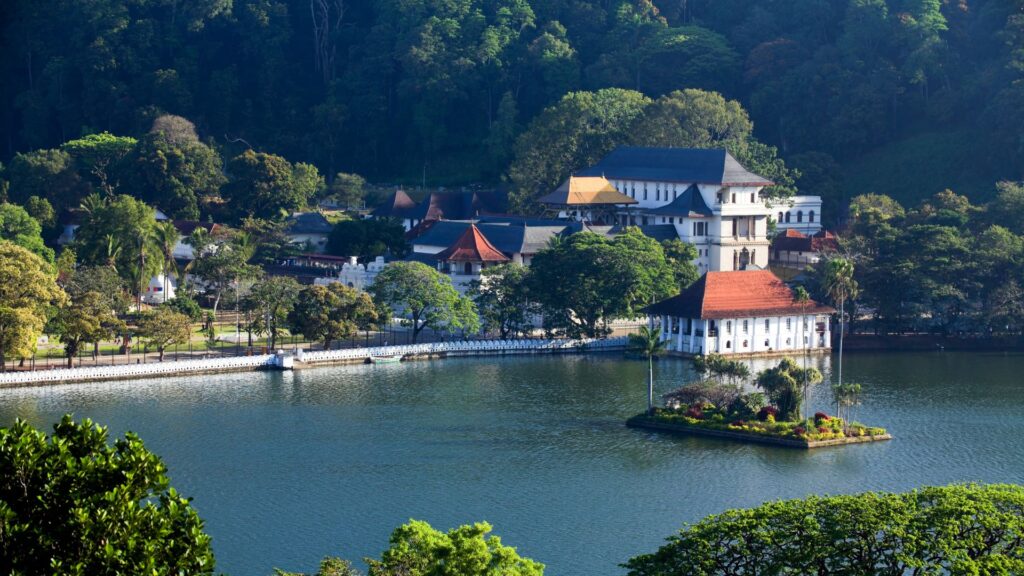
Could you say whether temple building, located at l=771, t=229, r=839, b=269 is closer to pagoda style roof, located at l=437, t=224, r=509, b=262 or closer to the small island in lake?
pagoda style roof, located at l=437, t=224, r=509, b=262

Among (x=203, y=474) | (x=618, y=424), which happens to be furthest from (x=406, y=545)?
(x=618, y=424)

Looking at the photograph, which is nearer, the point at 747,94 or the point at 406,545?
the point at 406,545

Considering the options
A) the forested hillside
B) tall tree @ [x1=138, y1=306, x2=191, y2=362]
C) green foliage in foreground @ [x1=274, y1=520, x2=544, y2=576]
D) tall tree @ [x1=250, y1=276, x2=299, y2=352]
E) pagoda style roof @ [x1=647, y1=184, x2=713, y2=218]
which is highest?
the forested hillside

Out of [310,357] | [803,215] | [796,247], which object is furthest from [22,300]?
[803,215]

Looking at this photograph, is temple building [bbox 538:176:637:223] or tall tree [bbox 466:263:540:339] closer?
tall tree [bbox 466:263:540:339]

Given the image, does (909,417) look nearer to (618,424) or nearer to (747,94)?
(618,424)

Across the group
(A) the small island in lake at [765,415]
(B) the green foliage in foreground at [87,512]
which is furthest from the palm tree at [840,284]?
(B) the green foliage in foreground at [87,512]

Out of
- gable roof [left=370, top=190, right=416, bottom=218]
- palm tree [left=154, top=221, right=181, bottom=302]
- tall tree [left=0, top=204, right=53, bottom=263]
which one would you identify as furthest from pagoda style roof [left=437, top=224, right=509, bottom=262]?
gable roof [left=370, top=190, right=416, bottom=218]
